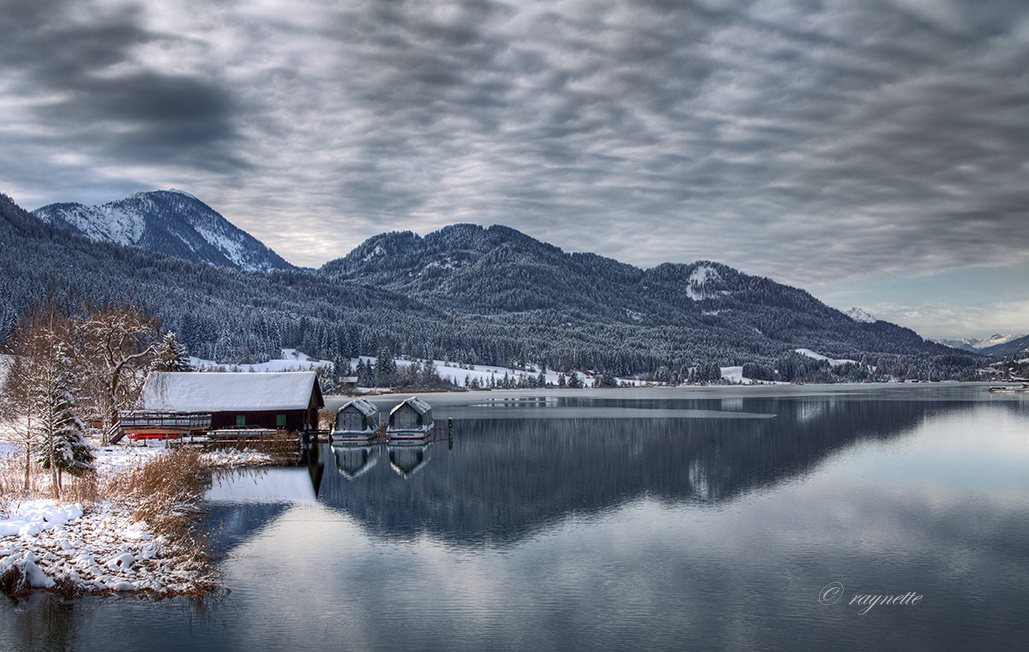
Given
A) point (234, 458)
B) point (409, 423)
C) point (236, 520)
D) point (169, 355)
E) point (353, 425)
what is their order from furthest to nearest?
point (409, 423) → point (353, 425) → point (169, 355) → point (234, 458) → point (236, 520)

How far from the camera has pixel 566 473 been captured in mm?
46844

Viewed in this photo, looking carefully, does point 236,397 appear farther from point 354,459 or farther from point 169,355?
point 354,459

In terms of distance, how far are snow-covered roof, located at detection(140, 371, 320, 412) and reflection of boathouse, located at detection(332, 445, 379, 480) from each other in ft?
18.2

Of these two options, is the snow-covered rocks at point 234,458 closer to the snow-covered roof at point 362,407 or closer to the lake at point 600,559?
the lake at point 600,559

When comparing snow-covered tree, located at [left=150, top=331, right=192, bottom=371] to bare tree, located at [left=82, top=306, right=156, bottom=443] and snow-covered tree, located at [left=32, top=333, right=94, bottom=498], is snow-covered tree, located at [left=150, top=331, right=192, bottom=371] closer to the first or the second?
bare tree, located at [left=82, top=306, right=156, bottom=443]

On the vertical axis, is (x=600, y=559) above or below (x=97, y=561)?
below

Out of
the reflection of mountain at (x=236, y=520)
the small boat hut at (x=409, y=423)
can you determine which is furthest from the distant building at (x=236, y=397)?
the reflection of mountain at (x=236, y=520)

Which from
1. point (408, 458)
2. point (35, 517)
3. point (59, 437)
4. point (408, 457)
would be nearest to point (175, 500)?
point (59, 437)

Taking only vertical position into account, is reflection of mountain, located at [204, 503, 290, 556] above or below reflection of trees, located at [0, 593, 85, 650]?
above

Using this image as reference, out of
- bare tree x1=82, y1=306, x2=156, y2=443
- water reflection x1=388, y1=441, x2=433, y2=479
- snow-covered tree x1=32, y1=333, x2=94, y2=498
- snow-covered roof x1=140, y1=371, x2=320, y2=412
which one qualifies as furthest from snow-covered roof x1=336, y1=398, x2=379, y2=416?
snow-covered tree x1=32, y1=333, x2=94, y2=498

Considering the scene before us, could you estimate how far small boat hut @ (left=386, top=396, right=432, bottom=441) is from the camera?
66.4 meters

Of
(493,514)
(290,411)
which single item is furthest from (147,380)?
(493,514)

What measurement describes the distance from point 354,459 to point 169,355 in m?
17.8

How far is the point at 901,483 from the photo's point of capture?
4278 centimetres
